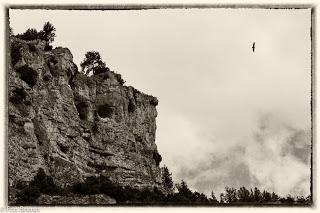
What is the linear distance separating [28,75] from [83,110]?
1174 cm

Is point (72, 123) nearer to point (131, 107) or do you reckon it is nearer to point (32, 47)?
point (32, 47)

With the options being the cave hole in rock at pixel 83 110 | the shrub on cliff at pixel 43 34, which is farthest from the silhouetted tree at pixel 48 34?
the cave hole in rock at pixel 83 110

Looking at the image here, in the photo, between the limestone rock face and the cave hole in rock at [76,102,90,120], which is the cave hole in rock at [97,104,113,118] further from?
the cave hole in rock at [76,102,90,120]

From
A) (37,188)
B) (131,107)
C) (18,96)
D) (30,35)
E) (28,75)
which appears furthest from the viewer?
(131,107)

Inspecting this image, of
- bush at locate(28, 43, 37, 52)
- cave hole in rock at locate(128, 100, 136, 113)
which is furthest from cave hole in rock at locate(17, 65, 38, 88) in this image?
cave hole in rock at locate(128, 100, 136, 113)

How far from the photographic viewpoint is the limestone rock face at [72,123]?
45219mm

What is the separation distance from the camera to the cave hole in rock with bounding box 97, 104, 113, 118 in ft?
210

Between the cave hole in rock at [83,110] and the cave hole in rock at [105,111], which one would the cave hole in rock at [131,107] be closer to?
the cave hole in rock at [105,111]

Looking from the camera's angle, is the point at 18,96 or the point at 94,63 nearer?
the point at 18,96

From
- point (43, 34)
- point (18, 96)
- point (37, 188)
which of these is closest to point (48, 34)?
point (43, 34)

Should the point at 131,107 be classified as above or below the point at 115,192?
above

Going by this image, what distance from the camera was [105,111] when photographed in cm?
6438

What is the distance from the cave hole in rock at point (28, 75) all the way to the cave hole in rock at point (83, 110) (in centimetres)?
975

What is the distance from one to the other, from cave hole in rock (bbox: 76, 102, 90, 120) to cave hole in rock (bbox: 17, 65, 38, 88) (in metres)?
9.75
